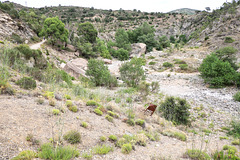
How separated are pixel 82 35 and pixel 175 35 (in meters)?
51.3

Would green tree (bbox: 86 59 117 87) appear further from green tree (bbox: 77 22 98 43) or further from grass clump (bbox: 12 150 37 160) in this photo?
green tree (bbox: 77 22 98 43)

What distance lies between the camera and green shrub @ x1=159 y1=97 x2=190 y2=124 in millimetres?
9362

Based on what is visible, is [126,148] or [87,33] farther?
[87,33]

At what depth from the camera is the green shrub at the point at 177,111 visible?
9.36m

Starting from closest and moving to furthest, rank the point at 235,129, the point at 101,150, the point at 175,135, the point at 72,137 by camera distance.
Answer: the point at 101,150
the point at 72,137
the point at 175,135
the point at 235,129

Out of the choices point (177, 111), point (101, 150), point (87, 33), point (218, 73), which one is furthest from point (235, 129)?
point (87, 33)

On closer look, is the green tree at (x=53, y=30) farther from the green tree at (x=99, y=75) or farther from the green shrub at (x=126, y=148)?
the green shrub at (x=126, y=148)

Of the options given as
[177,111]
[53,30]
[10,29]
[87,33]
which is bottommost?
[177,111]

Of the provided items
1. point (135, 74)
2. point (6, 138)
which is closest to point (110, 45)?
point (135, 74)

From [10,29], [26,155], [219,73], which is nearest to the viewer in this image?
[26,155]

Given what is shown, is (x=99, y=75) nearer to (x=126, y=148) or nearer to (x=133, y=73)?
(x=133, y=73)

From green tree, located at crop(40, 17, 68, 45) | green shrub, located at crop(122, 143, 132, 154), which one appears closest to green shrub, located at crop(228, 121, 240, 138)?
green shrub, located at crop(122, 143, 132, 154)

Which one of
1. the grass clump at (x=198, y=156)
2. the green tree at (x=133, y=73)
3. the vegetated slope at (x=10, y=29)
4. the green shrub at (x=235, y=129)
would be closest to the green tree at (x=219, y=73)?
the green tree at (x=133, y=73)

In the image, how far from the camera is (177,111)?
962 cm
